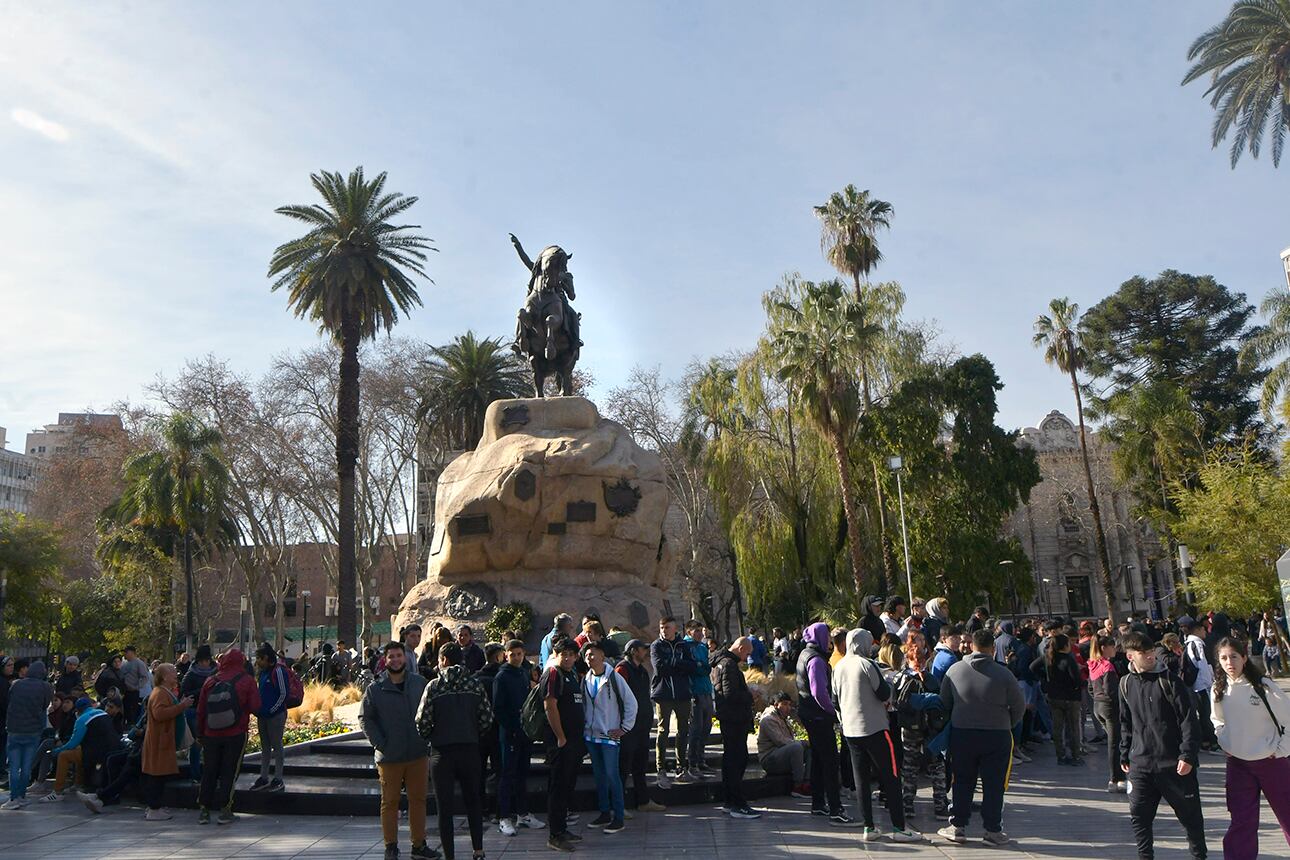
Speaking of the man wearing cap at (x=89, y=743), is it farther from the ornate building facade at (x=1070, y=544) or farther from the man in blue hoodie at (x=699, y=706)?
the ornate building facade at (x=1070, y=544)

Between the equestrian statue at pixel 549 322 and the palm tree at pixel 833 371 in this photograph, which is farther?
the palm tree at pixel 833 371

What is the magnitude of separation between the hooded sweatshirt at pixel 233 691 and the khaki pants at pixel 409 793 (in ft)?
8.35

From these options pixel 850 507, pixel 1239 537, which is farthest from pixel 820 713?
pixel 1239 537

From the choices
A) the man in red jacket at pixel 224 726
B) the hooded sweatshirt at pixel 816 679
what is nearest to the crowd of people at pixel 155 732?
the man in red jacket at pixel 224 726

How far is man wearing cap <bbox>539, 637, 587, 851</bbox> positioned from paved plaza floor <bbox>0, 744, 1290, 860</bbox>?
22 cm

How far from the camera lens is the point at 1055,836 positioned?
766 centimetres

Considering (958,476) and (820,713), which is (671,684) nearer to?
(820,713)

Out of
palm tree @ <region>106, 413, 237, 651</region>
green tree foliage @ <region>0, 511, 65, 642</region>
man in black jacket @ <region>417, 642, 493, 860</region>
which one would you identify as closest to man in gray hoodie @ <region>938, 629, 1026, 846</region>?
man in black jacket @ <region>417, 642, 493, 860</region>

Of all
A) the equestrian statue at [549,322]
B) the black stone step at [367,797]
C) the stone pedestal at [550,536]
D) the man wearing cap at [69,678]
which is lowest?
the black stone step at [367,797]

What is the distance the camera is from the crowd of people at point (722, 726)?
251 inches

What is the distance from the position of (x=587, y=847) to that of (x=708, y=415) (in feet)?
101

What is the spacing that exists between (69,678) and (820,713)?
31.9 ft

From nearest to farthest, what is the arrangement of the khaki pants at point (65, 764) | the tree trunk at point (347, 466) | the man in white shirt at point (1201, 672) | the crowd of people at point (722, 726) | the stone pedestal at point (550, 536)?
the crowd of people at point (722, 726) < the khaki pants at point (65, 764) < the man in white shirt at point (1201, 672) < the stone pedestal at point (550, 536) < the tree trunk at point (347, 466)

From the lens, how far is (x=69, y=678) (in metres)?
12.8
